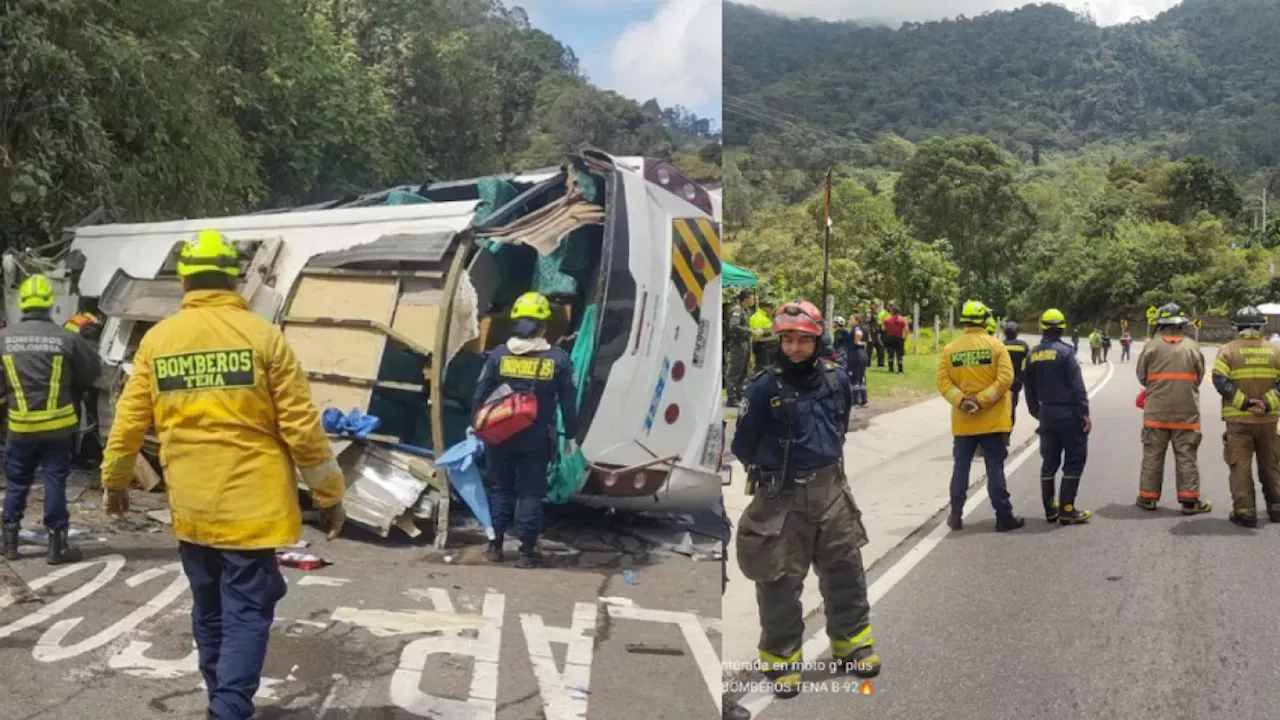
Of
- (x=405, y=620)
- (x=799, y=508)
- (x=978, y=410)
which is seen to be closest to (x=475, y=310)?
(x=405, y=620)

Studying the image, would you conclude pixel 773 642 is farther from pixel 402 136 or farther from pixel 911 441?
pixel 402 136

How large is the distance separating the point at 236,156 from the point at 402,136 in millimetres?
1522

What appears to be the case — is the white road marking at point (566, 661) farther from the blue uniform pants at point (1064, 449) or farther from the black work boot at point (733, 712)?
the blue uniform pants at point (1064, 449)

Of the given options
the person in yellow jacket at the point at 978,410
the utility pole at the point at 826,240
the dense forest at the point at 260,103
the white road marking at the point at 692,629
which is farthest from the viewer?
the dense forest at the point at 260,103

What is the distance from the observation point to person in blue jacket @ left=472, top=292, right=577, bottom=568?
16.9 ft

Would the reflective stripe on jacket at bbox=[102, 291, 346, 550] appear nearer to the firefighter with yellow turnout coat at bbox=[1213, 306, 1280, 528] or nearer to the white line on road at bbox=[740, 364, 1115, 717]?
the white line on road at bbox=[740, 364, 1115, 717]

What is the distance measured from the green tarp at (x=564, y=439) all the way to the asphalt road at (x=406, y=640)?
40 cm

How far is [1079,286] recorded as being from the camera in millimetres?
3176

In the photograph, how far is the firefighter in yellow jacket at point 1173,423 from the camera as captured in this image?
6016 millimetres

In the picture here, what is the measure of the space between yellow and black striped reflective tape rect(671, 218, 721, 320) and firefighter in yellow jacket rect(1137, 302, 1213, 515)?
2.88m

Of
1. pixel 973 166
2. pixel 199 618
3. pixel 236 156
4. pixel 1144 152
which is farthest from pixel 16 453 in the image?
pixel 1144 152

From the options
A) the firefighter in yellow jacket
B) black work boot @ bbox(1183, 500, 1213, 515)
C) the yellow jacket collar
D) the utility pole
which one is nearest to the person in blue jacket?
the yellow jacket collar

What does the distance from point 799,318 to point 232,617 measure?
200 centimetres

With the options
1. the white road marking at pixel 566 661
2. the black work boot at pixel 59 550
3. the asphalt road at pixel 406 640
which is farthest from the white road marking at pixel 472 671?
the black work boot at pixel 59 550
